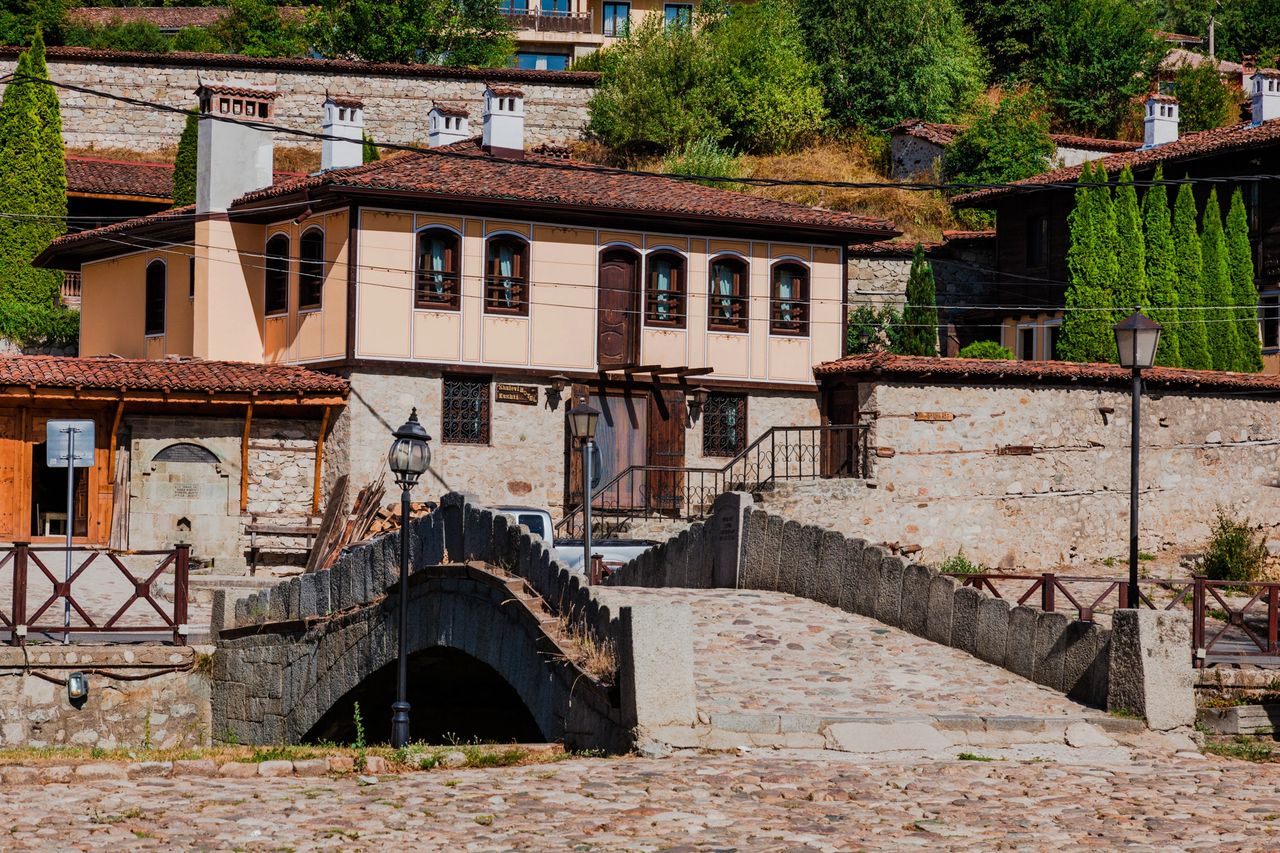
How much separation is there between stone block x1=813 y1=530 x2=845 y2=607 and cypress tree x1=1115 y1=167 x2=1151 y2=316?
20.7 meters

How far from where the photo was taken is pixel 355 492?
1145 inches

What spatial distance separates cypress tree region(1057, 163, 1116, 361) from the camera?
117 ft

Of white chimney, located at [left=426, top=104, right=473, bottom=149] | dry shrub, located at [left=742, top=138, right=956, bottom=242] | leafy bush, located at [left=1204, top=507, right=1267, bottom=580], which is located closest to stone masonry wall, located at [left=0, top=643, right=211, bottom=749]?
leafy bush, located at [left=1204, top=507, right=1267, bottom=580]

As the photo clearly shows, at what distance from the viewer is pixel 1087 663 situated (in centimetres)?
1371

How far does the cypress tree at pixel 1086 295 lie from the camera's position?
35.7 m

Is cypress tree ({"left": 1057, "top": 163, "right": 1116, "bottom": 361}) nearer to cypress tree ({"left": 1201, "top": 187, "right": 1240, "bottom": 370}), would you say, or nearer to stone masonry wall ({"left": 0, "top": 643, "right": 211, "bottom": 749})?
cypress tree ({"left": 1201, "top": 187, "right": 1240, "bottom": 370})

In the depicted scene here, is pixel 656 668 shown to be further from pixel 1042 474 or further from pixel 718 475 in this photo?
pixel 718 475

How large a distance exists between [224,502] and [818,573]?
47.9 ft

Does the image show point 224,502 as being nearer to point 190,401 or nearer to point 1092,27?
point 190,401

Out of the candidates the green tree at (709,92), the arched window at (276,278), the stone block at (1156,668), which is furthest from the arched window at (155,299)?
the stone block at (1156,668)

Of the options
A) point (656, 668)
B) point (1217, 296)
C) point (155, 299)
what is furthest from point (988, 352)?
point (656, 668)

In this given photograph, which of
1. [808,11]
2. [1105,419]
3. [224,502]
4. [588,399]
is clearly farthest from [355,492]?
[808,11]

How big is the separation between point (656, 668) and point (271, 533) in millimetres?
17603

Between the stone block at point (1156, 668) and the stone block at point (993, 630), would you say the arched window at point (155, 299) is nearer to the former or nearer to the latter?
the stone block at point (993, 630)
